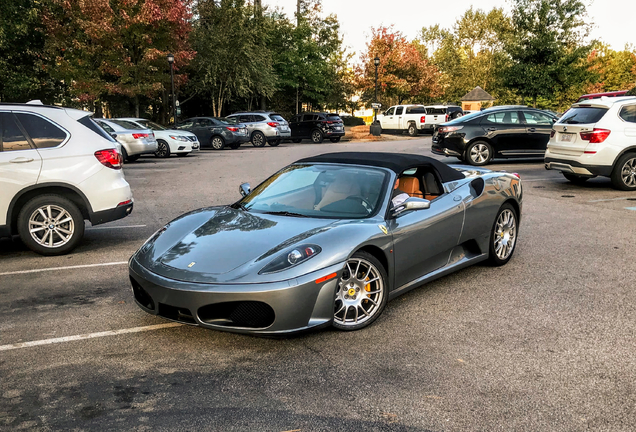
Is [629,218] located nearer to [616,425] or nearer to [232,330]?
[616,425]

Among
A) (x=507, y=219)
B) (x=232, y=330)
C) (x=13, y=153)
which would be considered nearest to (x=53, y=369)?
(x=232, y=330)

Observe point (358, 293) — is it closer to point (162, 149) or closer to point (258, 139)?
point (162, 149)

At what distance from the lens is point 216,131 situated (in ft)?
85.6

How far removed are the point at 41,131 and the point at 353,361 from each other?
506 cm

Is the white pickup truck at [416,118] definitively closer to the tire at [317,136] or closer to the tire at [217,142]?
the tire at [317,136]

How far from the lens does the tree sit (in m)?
38.9

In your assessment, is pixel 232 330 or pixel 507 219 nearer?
pixel 232 330

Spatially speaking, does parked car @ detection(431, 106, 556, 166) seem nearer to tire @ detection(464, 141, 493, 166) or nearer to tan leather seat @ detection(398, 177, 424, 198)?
tire @ detection(464, 141, 493, 166)

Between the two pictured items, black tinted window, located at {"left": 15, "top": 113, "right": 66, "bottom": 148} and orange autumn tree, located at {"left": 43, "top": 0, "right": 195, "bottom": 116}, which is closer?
black tinted window, located at {"left": 15, "top": 113, "right": 66, "bottom": 148}

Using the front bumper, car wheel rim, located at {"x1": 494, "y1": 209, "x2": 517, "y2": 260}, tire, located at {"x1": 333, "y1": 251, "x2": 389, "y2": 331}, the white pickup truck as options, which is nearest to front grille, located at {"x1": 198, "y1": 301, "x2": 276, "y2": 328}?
the front bumper

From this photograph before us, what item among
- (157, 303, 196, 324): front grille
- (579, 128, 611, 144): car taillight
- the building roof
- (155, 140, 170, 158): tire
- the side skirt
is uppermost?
the building roof

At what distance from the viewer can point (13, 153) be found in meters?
6.72

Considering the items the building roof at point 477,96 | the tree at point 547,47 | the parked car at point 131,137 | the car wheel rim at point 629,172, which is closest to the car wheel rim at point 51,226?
the car wheel rim at point 629,172

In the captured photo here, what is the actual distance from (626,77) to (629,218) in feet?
229
